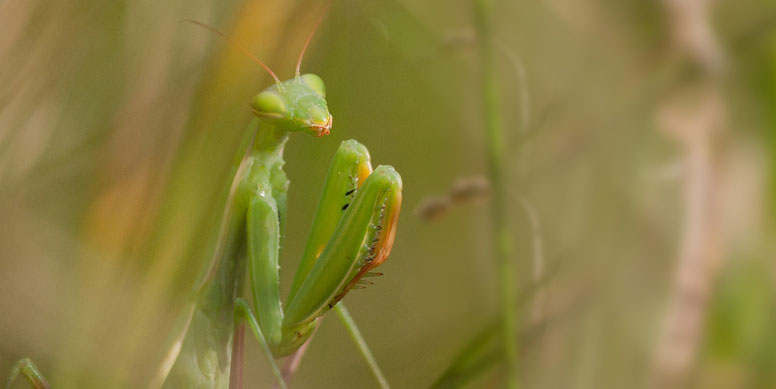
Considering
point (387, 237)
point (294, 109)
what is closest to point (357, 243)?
point (387, 237)

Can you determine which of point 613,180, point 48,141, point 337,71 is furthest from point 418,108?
point 48,141

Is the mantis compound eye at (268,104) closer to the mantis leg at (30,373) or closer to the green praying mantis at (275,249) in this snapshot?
the green praying mantis at (275,249)

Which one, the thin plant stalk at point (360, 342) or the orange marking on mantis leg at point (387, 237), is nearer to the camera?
the orange marking on mantis leg at point (387, 237)

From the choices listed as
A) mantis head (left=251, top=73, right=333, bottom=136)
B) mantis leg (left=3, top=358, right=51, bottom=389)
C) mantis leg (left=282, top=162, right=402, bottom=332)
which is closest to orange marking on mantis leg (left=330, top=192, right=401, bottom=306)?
mantis leg (left=282, top=162, right=402, bottom=332)

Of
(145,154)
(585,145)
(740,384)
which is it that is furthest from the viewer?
(585,145)

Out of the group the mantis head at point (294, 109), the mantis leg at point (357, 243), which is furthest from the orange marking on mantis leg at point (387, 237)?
the mantis head at point (294, 109)

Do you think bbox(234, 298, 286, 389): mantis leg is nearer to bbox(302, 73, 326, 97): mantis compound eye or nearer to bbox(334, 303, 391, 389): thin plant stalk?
bbox(334, 303, 391, 389): thin plant stalk

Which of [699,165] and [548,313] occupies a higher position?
[699,165]

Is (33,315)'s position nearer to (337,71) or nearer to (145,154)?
(145,154)
